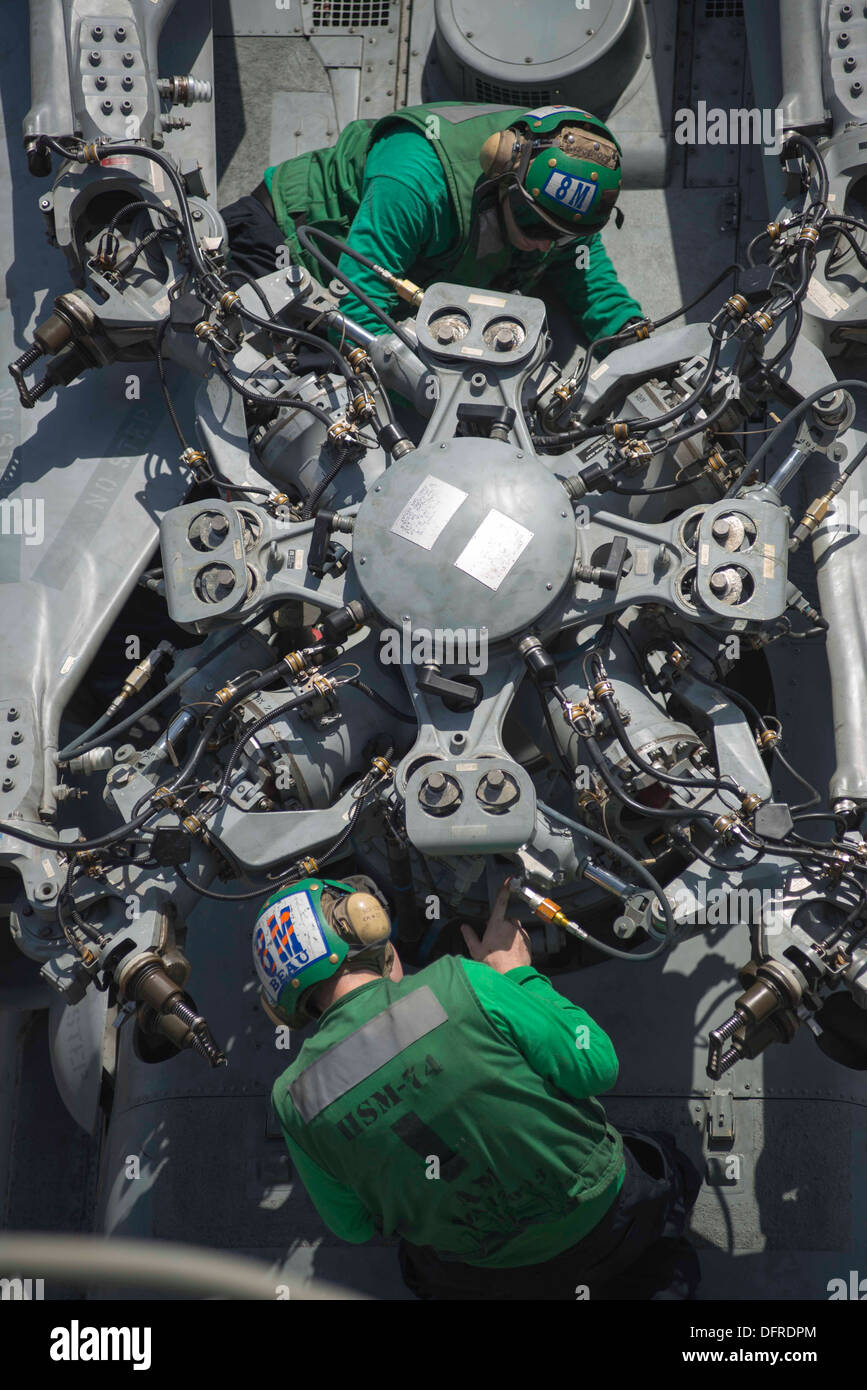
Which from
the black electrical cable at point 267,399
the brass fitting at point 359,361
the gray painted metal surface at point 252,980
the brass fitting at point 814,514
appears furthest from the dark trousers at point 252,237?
the brass fitting at point 814,514

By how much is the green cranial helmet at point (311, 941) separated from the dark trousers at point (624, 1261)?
783mm

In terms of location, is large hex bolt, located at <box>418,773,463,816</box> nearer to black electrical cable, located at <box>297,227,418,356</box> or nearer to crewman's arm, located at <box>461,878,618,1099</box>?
crewman's arm, located at <box>461,878,618,1099</box>

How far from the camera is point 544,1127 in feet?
10.4

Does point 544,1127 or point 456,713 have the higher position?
point 456,713

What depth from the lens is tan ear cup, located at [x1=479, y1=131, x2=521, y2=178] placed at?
13.4 feet

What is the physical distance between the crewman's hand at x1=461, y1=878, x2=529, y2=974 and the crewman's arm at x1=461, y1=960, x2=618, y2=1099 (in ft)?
0.70

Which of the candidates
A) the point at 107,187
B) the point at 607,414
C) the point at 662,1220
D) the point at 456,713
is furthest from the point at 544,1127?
the point at 107,187

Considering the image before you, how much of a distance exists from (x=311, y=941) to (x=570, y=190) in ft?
7.37

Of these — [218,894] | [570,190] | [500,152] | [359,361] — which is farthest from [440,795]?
[500,152]

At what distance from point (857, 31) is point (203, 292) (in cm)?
205

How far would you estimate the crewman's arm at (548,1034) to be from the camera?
3.16 meters

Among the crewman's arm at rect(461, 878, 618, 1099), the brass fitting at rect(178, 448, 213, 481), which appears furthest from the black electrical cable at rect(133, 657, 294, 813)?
the crewman's arm at rect(461, 878, 618, 1099)

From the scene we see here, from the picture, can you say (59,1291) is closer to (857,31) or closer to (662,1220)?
(662,1220)

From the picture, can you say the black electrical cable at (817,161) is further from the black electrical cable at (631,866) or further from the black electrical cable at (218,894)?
the black electrical cable at (218,894)
